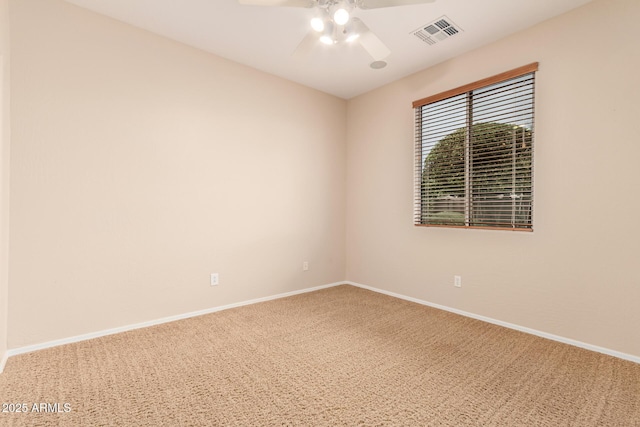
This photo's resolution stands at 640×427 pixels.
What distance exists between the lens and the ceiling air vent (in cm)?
260

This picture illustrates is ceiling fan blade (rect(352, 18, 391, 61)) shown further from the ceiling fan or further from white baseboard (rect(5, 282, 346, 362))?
white baseboard (rect(5, 282, 346, 362))

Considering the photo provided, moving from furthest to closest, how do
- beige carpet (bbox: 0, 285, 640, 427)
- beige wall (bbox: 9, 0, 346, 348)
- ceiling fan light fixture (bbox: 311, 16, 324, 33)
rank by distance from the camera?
1. beige wall (bbox: 9, 0, 346, 348)
2. ceiling fan light fixture (bbox: 311, 16, 324, 33)
3. beige carpet (bbox: 0, 285, 640, 427)

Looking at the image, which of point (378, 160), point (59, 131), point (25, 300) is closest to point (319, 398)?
point (25, 300)

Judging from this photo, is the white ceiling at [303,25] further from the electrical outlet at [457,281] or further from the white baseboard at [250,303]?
the white baseboard at [250,303]

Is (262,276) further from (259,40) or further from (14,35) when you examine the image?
(14,35)

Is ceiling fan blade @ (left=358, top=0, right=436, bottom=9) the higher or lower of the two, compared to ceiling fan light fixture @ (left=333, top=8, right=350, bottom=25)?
higher

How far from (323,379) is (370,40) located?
Result: 7.56 feet

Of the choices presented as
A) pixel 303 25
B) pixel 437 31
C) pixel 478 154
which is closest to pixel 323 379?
pixel 478 154

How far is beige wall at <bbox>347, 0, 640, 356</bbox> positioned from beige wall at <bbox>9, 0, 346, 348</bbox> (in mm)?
1942

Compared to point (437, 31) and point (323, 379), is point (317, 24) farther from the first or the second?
point (323, 379)

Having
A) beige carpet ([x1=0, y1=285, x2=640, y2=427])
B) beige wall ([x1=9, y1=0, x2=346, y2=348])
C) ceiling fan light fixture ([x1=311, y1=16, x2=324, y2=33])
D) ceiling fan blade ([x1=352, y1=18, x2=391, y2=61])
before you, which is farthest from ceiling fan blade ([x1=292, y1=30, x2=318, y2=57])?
beige carpet ([x1=0, y1=285, x2=640, y2=427])

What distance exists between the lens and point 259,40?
114 inches

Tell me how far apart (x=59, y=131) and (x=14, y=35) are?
2.29 ft

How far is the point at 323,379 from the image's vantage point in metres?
1.89
